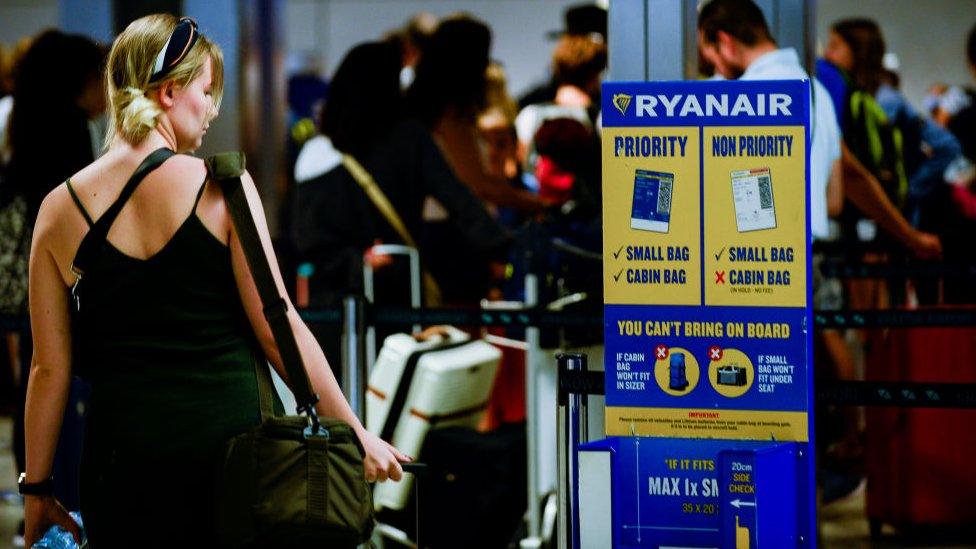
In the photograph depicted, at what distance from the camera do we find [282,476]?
105 inches

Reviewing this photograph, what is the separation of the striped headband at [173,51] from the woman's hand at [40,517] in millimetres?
883

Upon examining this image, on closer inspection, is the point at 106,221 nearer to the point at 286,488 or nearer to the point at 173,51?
the point at 173,51

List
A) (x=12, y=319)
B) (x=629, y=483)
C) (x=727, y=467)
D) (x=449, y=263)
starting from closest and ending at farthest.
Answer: (x=727, y=467) → (x=629, y=483) → (x=12, y=319) → (x=449, y=263)

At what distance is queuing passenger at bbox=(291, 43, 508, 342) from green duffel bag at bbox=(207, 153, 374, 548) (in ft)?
8.84

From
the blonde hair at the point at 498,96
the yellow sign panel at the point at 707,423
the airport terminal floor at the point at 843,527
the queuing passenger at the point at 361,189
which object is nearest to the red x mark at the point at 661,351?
the yellow sign panel at the point at 707,423

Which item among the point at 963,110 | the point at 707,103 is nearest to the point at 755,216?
the point at 707,103

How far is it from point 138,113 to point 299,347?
52 cm

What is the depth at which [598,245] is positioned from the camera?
18.6 ft

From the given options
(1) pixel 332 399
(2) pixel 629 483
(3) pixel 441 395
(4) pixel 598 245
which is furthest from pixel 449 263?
(1) pixel 332 399

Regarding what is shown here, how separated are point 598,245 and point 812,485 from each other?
8.13ft

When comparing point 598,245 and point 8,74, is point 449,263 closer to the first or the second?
point 598,245

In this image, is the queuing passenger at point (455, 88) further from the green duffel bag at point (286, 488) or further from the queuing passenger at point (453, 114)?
the green duffel bag at point (286, 488)

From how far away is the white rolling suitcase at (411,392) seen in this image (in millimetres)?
5070

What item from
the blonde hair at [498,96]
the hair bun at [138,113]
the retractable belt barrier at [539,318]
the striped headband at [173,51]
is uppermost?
the blonde hair at [498,96]
